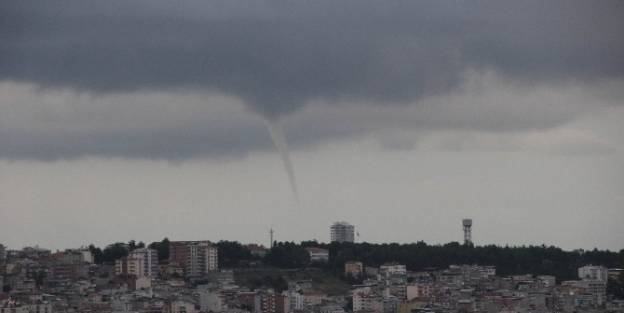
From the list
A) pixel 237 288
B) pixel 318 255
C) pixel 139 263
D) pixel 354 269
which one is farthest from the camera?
pixel 318 255

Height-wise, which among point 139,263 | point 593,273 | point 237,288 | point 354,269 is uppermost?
point 139,263

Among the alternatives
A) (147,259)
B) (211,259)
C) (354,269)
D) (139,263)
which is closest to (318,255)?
(354,269)

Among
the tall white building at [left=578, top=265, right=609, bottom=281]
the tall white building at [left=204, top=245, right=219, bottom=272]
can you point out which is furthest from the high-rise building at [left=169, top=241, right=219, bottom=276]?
the tall white building at [left=578, top=265, right=609, bottom=281]

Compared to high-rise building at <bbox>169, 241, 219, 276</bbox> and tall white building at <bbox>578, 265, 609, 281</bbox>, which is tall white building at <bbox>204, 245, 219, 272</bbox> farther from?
tall white building at <bbox>578, 265, 609, 281</bbox>

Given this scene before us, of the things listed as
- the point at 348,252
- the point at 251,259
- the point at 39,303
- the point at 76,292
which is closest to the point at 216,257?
the point at 251,259

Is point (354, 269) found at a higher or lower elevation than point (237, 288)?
higher

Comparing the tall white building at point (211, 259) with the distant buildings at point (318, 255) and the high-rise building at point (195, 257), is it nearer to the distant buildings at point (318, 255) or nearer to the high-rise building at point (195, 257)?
the high-rise building at point (195, 257)

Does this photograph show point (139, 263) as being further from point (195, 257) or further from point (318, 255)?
point (318, 255)
